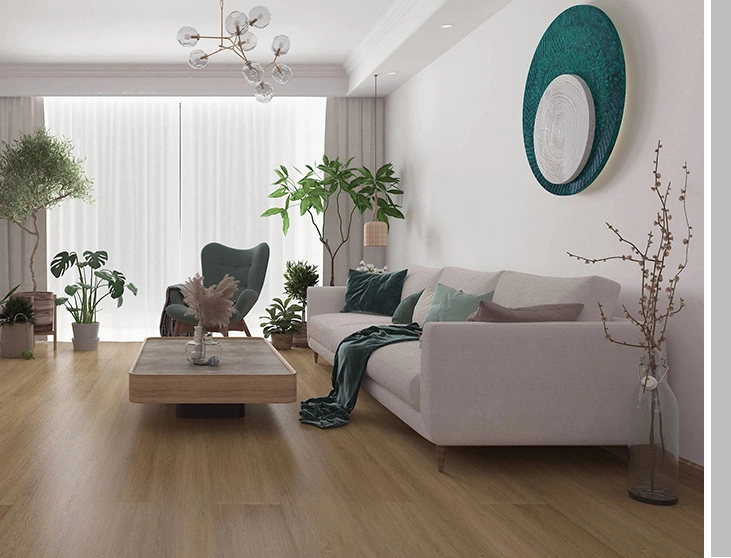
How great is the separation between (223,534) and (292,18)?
4864mm

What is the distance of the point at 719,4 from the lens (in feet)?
1.25

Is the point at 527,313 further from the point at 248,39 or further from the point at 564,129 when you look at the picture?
the point at 248,39

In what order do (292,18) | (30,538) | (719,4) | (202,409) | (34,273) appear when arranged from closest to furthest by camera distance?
(719,4) → (30,538) → (202,409) → (292,18) → (34,273)

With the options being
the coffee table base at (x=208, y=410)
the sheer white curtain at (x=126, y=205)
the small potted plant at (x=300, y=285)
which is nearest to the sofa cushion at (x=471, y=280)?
the coffee table base at (x=208, y=410)

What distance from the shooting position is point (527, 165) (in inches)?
188

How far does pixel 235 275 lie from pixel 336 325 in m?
2.30

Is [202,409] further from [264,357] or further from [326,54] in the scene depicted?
[326,54]

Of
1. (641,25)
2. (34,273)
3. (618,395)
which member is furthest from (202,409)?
(34,273)

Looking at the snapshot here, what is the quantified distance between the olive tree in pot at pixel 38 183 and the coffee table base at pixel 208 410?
3532 mm

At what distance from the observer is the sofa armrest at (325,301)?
21.5ft

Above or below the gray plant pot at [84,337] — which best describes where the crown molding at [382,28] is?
above

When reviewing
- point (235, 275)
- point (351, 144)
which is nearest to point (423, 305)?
point (235, 275)

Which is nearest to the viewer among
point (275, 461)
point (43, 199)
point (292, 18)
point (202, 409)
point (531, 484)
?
point (531, 484)

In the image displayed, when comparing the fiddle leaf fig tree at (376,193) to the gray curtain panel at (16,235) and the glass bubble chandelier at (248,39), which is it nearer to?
the glass bubble chandelier at (248,39)
